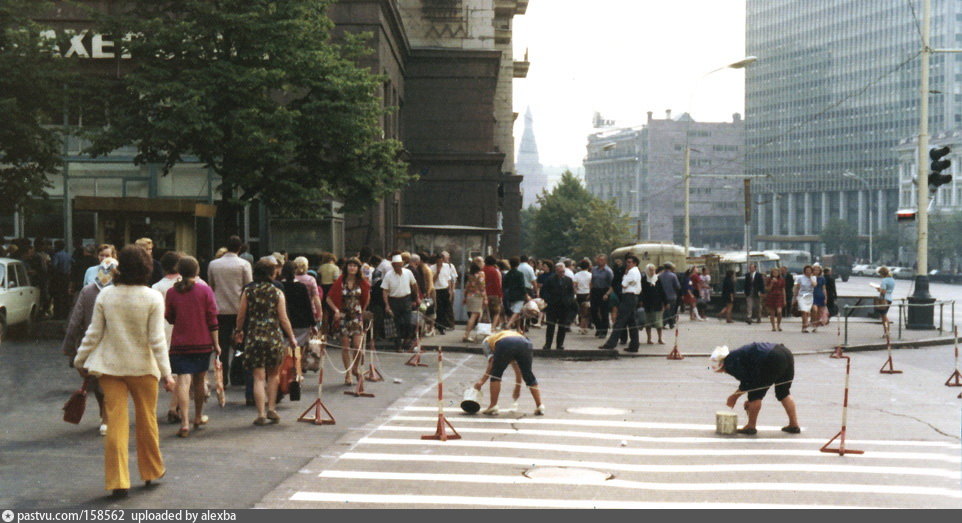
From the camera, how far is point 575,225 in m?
106

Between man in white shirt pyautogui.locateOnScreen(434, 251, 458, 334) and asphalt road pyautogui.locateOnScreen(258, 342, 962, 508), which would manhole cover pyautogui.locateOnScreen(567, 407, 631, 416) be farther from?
man in white shirt pyautogui.locateOnScreen(434, 251, 458, 334)

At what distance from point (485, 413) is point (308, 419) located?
85.3 inches

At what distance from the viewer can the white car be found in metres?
22.2

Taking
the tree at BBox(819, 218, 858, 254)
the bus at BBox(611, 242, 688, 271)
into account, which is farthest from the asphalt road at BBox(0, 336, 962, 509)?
the tree at BBox(819, 218, 858, 254)

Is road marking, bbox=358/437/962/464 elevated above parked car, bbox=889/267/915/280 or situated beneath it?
elevated above

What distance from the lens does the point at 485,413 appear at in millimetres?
13711

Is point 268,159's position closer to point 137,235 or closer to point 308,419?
point 137,235

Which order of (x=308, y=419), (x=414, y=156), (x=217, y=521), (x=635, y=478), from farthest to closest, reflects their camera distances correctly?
(x=414, y=156)
(x=308, y=419)
(x=635, y=478)
(x=217, y=521)

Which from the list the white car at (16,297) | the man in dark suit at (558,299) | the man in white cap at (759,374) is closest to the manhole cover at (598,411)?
the man in white cap at (759,374)

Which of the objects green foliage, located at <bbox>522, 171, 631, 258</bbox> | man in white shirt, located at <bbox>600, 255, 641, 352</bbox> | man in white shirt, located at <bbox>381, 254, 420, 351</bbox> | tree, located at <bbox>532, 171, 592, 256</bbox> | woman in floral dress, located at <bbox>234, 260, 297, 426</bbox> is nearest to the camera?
woman in floral dress, located at <bbox>234, 260, 297, 426</bbox>

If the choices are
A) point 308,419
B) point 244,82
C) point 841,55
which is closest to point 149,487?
point 308,419

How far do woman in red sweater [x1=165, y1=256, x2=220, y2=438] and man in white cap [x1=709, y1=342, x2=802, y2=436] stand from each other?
562cm

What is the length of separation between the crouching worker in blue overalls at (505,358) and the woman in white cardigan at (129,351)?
205 inches

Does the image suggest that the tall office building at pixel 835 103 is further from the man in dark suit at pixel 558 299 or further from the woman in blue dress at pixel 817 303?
the man in dark suit at pixel 558 299
